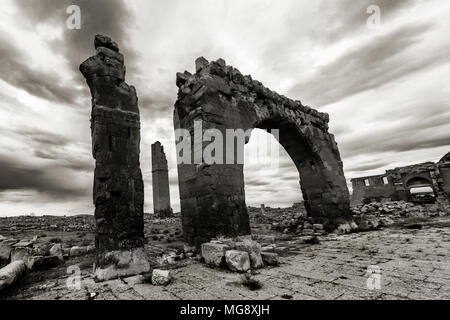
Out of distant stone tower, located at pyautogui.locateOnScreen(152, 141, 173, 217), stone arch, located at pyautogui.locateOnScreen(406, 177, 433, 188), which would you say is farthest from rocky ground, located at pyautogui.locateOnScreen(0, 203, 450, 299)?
stone arch, located at pyautogui.locateOnScreen(406, 177, 433, 188)

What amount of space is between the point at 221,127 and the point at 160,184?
14.3 metres

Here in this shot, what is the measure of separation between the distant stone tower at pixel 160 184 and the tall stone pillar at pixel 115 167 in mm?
15011

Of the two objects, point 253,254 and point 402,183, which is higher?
point 402,183

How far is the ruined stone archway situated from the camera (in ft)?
16.8

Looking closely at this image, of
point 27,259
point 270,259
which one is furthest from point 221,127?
point 27,259

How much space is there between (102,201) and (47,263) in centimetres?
206

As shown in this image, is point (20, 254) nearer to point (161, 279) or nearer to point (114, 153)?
point (114, 153)

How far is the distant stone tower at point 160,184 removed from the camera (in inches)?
731

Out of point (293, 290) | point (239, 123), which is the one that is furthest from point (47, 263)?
point (239, 123)

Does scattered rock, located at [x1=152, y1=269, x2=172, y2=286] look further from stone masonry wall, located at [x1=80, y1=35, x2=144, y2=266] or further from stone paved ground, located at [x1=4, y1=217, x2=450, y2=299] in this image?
stone masonry wall, located at [x1=80, y1=35, x2=144, y2=266]

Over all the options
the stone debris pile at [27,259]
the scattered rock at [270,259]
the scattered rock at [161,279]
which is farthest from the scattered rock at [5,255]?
the scattered rock at [270,259]

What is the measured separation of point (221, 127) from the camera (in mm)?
5621

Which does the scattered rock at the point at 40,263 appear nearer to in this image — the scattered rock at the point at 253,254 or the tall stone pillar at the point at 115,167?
the tall stone pillar at the point at 115,167
